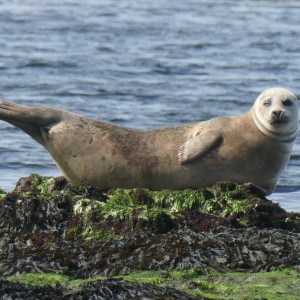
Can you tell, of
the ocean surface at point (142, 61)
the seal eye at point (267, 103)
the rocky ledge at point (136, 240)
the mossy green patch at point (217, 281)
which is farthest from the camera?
the ocean surface at point (142, 61)

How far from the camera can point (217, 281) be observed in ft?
26.2

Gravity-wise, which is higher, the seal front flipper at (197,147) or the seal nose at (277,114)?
the seal nose at (277,114)

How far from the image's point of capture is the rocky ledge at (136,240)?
307 inches

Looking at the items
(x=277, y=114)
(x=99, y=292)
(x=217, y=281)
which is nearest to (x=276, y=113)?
(x=277, y=114)

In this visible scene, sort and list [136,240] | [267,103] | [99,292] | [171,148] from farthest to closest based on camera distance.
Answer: [267,103] < [171,148] < [136,240] < [99,292]

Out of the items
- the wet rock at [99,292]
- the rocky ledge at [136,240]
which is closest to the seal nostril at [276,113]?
the rocky ledge at [136,240]

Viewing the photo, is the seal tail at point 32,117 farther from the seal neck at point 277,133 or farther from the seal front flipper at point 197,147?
the seal neck at point 277,133

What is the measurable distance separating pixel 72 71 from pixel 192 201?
1389 centimetres

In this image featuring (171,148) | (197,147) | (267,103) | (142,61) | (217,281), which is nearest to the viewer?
(217,281)

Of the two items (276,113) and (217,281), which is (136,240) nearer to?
(217,281)

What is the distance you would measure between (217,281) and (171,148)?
9.07ft

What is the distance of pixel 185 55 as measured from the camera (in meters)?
25.6

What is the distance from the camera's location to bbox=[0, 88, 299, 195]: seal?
10.5m

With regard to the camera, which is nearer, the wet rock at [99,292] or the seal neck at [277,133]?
the wet rock at [99,292]
